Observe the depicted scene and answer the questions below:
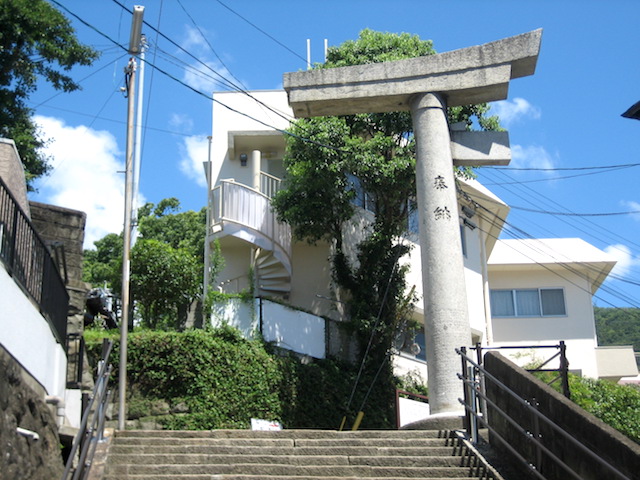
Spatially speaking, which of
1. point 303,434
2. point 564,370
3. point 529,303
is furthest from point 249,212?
point 529,303

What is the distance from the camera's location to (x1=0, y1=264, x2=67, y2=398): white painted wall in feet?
27.2

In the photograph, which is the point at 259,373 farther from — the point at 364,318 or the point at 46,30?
the point at 46,30

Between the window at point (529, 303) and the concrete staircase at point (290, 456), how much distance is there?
59.4 feet

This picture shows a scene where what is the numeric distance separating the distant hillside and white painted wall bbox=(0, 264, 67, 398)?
40434 mm

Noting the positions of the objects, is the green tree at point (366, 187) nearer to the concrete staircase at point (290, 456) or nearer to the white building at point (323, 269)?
the white building at point (323, 269)

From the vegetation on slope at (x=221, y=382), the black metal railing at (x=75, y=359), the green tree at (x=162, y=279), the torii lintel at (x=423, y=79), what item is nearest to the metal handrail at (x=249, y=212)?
the green tree at (x=162, y=279)

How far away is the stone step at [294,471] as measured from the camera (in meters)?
8.66

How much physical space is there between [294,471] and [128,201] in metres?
7.21

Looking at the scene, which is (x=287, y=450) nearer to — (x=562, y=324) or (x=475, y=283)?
(x=475, y=283)

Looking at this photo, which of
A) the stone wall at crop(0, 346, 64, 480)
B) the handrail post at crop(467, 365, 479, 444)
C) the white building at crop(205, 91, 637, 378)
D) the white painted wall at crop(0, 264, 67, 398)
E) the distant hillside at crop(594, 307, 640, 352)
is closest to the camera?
the stone wall at crop(0, 346, 64, 480)

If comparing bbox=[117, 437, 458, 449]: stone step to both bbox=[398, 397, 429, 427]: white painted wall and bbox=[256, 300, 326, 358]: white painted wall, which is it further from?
bbox=[256, 300, 326, 358]: white painted wall

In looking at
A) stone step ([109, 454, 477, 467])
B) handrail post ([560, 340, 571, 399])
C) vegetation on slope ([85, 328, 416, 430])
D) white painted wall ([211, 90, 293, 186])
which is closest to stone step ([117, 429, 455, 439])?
stone step ([109, 454, 477, 467])

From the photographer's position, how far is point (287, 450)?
9.45 m

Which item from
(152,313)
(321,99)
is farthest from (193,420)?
(321,99)
